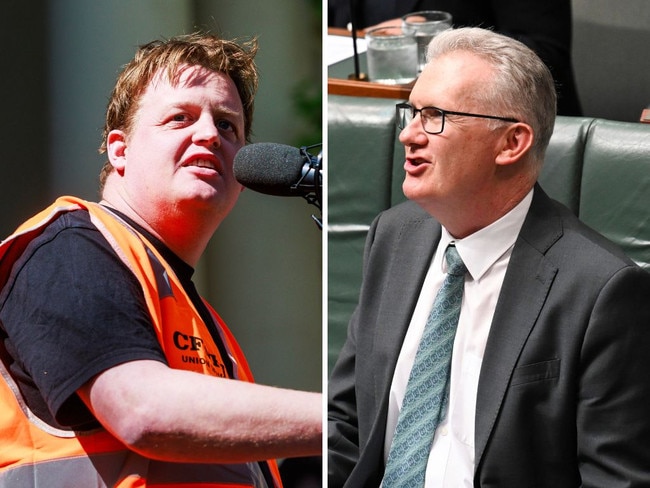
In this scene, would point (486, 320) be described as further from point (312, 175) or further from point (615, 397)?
point (312, 175)

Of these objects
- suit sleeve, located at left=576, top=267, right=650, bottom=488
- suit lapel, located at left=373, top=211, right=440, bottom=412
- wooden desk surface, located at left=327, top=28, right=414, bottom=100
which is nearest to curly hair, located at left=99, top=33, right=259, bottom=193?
wooden desk surface, located at left=327, top=28, right=414, bottom=100

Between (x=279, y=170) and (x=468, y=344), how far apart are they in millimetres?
506

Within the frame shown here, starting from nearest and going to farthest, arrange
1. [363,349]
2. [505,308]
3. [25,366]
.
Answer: [25,366], [505,308], [363,349]

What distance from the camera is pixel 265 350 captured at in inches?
55.4

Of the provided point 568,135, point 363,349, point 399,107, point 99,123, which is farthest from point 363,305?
point 99,123

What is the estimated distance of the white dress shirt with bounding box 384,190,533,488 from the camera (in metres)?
1.50

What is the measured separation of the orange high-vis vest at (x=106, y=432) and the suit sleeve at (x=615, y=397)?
0.57 metres

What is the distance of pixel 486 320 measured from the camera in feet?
4.97

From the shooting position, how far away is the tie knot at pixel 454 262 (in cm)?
153

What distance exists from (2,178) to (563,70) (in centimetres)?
99

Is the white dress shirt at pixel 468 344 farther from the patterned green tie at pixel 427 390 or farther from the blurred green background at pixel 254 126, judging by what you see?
the blurred green background at pixel 254 126

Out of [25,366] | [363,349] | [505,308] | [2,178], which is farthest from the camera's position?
[363,349]

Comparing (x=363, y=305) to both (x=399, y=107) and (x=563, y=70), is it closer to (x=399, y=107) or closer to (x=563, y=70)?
(x=399, y=107)

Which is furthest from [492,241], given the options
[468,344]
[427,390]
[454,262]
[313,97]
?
[313,97]
